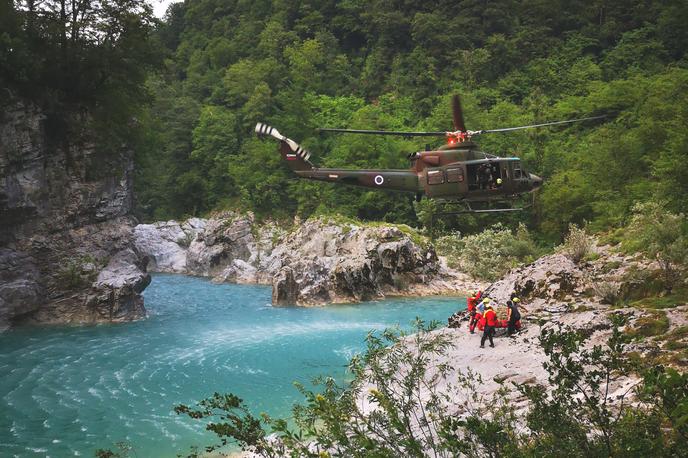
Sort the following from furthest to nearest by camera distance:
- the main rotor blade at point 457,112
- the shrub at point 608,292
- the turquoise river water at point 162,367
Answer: the shrub at point 608,292 → the main rotor blade at point 457,112 → the turquoise river water at point 162,367

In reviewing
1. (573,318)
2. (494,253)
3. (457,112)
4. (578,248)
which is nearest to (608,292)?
(573,318)

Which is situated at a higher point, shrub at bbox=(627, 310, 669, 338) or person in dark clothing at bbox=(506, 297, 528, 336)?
shrub at bbox=(627, 310, 669, 338)

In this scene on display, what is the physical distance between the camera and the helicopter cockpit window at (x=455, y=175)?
1465cm

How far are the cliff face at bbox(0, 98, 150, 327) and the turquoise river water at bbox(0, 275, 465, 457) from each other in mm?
1569

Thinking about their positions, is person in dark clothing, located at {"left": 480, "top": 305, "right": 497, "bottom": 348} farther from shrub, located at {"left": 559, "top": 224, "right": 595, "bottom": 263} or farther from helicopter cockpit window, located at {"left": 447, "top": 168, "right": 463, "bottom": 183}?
shrub, located at {"left": 559, "top": 224, "right": 595, "bottom": 263}

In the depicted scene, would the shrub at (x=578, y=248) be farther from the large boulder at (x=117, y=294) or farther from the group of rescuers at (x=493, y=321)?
the large boulder at (x=117, y=294)

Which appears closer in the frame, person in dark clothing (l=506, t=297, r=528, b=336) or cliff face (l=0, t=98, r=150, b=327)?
person in dark clothing (l=506, t=297, r=528, b=336)

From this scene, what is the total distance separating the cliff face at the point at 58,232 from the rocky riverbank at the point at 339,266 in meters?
4.07

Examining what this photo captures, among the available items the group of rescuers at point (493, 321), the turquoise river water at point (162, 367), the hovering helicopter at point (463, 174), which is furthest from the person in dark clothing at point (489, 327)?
the turquoise river water at point (162, 367)

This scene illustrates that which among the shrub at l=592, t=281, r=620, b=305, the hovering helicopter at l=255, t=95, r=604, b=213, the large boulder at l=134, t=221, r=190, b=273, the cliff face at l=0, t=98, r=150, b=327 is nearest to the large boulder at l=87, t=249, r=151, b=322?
the cliff face at l=0, t=98, r=150, b=327

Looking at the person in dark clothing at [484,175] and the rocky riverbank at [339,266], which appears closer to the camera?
the person in dark clothing at [484,175]

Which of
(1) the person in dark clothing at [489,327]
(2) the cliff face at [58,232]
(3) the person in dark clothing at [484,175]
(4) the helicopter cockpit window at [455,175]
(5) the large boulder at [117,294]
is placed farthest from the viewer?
(5) the large boulder at [117,294]

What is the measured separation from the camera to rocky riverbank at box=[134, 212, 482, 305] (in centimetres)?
3137

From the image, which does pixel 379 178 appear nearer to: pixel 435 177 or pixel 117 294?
pixel 435 177
